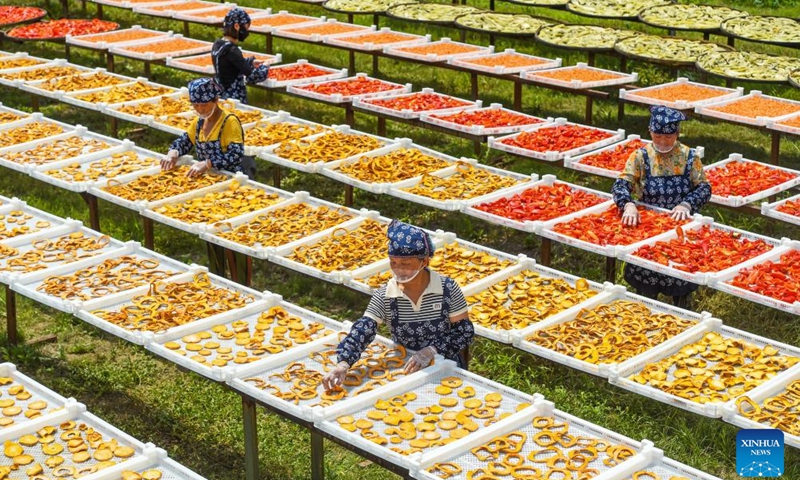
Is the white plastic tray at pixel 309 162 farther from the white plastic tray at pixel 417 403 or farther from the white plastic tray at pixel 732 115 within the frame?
the white plastic tray at pixel 417 403

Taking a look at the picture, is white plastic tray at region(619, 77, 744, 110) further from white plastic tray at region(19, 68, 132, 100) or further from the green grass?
white plastic tray at region(19, 68, 132, 100)

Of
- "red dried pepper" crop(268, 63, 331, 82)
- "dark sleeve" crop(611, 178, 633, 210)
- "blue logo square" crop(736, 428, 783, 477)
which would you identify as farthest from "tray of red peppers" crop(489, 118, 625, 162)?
"blue logo square" crop(736, 428, 783, 477)

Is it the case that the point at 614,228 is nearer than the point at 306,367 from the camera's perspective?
No

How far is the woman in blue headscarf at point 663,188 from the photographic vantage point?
27.9 feet

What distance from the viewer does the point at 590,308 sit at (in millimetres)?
7574

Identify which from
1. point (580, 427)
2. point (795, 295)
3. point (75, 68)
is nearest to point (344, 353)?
point (580, 427)

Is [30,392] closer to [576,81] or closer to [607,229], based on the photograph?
[607,229]

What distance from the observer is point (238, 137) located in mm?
9984

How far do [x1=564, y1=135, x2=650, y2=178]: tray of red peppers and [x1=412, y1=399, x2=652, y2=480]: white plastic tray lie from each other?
4890mm

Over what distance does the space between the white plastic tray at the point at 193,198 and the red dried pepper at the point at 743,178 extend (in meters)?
3.89

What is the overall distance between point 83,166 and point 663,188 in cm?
538

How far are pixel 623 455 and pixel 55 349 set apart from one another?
520cm

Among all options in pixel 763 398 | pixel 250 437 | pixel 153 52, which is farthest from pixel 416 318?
pixel 153 52

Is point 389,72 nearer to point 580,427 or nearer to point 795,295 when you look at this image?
point 795,295
